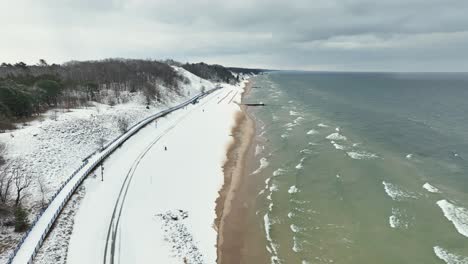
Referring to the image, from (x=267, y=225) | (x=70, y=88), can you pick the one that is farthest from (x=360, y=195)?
(x=70, y=88)

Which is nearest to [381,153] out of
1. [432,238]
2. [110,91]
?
[432,238]

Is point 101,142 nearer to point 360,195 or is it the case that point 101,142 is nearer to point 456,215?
point 360,195

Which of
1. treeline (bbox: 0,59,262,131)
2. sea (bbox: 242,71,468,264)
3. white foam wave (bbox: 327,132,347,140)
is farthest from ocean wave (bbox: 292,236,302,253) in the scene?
treeline (bbox: 0,59,262,131)

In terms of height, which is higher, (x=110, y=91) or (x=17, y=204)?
(x=110, y=91)

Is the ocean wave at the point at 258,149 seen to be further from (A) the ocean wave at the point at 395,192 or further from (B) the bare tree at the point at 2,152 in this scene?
(B) the bare tree at the point at 2,152

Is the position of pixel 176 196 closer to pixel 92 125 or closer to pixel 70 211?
pixel 70 211

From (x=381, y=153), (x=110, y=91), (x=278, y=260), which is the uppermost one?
(x=110, y=91)

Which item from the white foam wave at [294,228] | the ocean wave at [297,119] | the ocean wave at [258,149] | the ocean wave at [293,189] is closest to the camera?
the white foam wave at [294,228]

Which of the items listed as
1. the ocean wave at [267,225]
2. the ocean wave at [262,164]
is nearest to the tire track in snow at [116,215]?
the ocean wave at [267,225]
